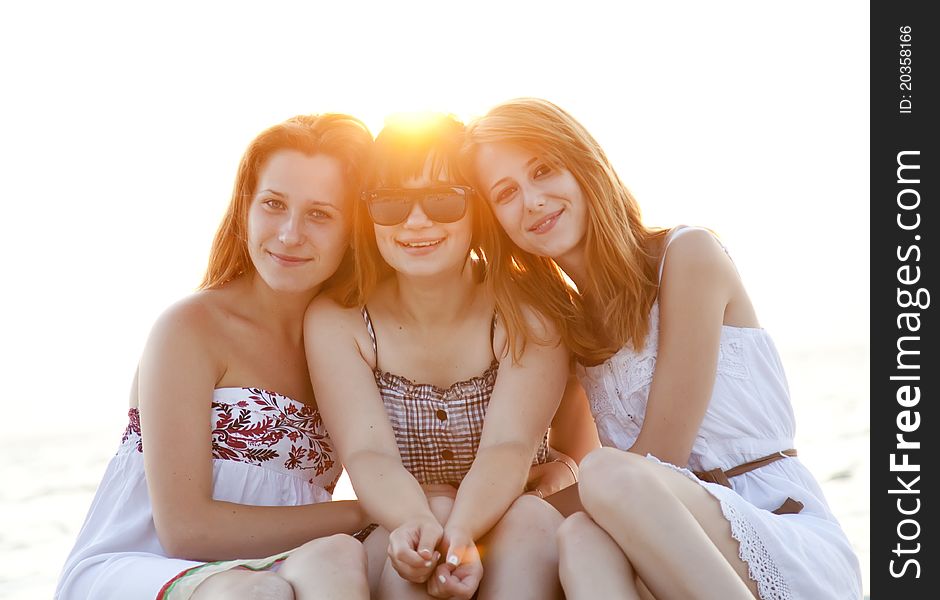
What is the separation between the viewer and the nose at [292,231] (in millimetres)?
3477

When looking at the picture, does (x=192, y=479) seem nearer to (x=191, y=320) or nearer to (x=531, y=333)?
(x=191, y=320)

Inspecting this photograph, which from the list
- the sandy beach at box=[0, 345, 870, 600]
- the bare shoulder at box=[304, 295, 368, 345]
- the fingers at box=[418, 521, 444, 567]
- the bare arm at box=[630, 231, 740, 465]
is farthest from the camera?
the sandy beach at box=[0, 345, 870, 600]

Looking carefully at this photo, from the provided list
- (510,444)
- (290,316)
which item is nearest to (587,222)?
(510,444)

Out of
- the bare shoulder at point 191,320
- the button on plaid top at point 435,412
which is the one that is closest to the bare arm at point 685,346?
the button on plaid top at point 435,412

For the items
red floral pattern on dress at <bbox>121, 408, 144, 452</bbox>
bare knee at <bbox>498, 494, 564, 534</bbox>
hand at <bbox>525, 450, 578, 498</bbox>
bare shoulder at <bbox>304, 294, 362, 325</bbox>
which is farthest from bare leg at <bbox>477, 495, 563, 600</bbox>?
red floral pattern on dress at <bbox>121, 408, 144, 452</bbox>

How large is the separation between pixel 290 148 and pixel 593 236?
1209mm

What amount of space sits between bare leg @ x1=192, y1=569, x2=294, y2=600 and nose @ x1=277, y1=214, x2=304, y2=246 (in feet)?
4.10

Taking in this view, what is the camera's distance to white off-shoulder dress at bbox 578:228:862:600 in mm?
3066

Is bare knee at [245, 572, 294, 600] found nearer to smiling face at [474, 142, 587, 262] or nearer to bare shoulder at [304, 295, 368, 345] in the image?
bare shoulder at [304, 295, 368, 345]

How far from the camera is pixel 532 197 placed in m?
3.53

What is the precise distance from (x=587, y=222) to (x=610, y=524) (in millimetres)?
1311

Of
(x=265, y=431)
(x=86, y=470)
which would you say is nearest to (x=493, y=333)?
(x=265, y=431)
